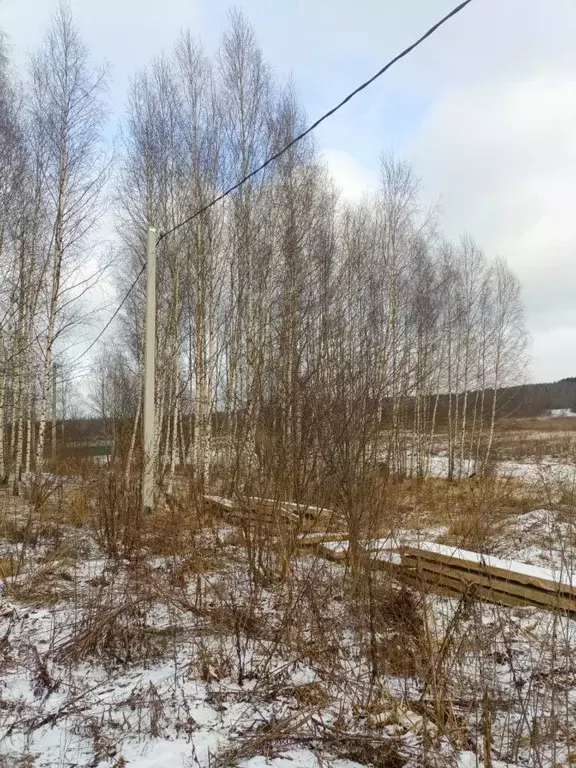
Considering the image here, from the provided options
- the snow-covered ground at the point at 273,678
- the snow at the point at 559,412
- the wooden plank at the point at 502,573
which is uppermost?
the snow at the point at 559,412

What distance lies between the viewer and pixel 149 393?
8016 mm

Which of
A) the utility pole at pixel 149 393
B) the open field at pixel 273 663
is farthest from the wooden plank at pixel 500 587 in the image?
the utility pole at pixel 149 393

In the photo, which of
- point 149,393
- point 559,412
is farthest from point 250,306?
point 559,412

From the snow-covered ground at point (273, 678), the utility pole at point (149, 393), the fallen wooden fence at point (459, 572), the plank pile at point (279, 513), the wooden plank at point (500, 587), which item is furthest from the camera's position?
the utility pole at point (149, 393)

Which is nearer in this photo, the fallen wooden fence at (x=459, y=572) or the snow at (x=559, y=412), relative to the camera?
the fallen wooden fence at (x=459, y=572)

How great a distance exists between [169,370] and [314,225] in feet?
18.0

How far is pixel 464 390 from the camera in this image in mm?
20469

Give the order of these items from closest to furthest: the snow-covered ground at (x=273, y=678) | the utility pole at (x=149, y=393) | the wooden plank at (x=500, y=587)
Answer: the snow-covered ground at (x=273, y=678)
the wooden plank at (x=500, y=587)
the utility pole at (x=149, y=393)

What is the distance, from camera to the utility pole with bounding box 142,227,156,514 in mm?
6777

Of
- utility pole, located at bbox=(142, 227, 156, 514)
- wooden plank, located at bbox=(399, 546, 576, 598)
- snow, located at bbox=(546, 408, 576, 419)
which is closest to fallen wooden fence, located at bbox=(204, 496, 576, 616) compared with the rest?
wooden plank, located at bbox=(399, 546, 576, 598)

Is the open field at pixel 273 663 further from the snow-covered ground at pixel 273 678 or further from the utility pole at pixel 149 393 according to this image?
the utility pole at pixel 149 393

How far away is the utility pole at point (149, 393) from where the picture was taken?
678 cm

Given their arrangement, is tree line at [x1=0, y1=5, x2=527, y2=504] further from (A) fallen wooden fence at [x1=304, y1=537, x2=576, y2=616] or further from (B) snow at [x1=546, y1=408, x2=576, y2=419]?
(B) snow at [x1=546, y1=408, x2=576, y2=419]

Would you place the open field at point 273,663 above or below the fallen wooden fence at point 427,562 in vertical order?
below
